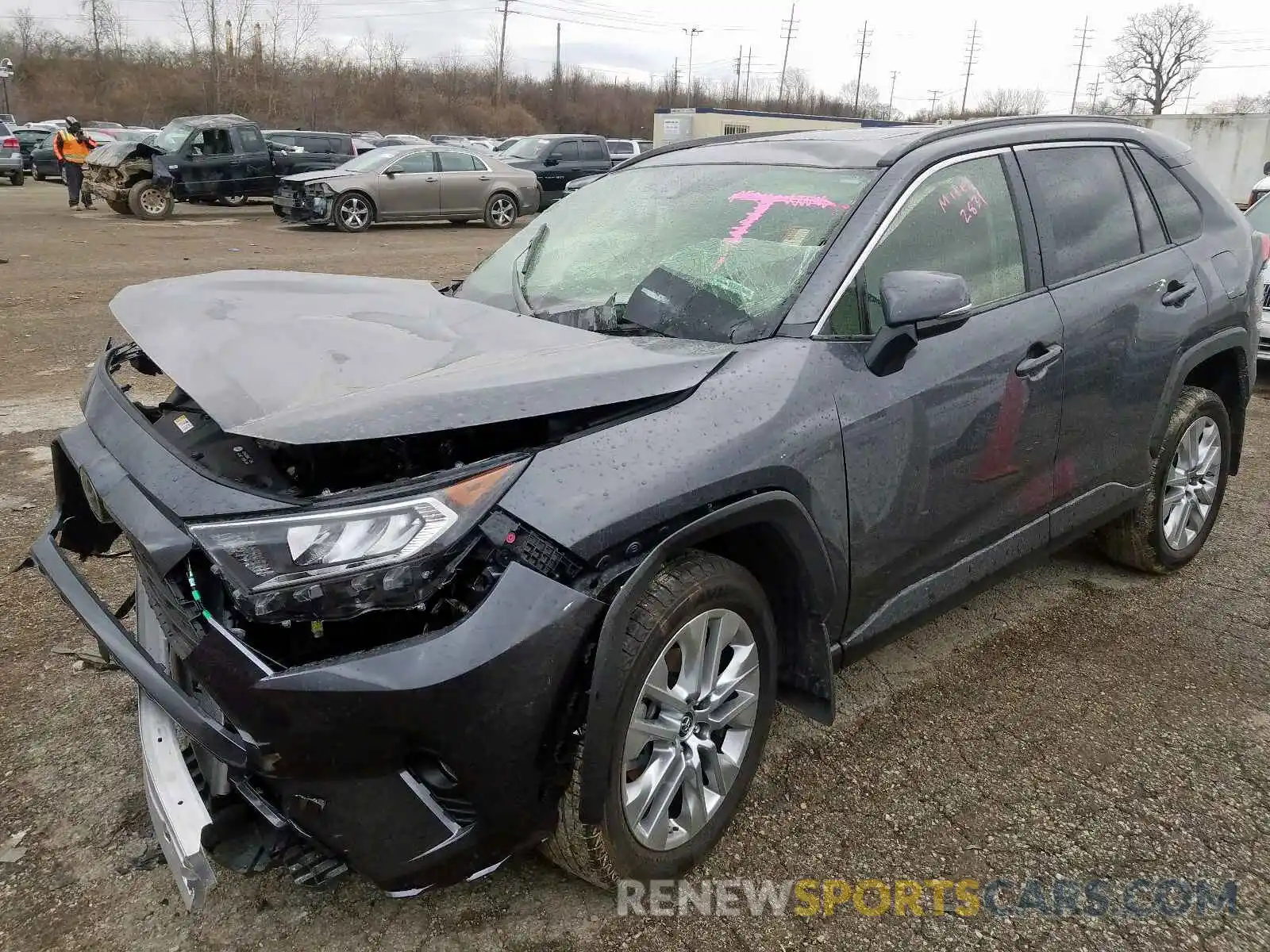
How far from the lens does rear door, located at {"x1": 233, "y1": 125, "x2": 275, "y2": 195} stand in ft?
65.7

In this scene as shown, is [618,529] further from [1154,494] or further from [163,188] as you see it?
[163,188]

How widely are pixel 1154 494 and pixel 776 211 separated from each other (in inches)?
84.6

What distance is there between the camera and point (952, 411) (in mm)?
2768

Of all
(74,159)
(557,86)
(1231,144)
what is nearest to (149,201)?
(74,159)

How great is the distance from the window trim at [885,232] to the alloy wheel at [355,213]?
15973 mm

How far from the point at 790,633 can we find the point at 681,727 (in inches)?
18.0

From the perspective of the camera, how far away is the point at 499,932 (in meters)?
2.21

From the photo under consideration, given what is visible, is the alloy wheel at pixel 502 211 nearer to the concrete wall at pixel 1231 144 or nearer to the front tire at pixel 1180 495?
the front tire at pixel 1180 495

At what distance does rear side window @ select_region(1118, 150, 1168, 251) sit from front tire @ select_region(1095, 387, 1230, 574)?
63cm

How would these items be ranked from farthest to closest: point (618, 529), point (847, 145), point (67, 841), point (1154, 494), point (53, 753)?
point (1154, 494)
point (847, 145)
point (53, 753)
point (67, 841)
point (618, 529)

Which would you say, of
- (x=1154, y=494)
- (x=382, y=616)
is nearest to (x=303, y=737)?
(x=382, y=616)

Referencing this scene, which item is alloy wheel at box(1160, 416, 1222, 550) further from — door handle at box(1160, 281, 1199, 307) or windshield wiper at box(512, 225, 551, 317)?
windshield wiper at box(512, 225, 551, 317)

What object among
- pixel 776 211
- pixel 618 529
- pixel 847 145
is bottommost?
pixel 618 529

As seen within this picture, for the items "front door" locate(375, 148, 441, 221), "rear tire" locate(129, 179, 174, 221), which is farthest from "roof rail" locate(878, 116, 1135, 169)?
"rear tire" locate(129, 179, 174, 221)
